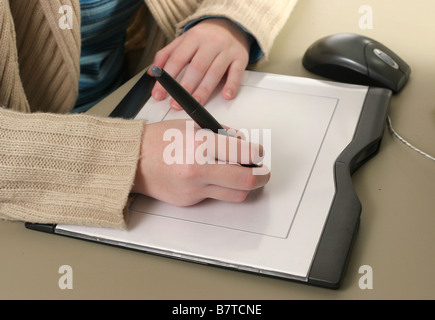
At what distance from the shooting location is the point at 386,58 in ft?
2.46

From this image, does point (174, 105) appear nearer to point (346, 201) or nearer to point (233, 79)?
point (233, 79)

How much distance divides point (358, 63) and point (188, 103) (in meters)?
0.27

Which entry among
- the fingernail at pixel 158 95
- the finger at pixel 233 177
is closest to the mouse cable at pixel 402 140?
the finger at pixel 233 177

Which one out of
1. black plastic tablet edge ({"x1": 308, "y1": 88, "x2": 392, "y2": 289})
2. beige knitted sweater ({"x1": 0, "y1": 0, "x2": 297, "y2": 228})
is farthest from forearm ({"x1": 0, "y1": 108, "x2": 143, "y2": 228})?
black plastic tablet edge ({"x1": 308, "y1": 88, "x2": 392, "y2": 289})

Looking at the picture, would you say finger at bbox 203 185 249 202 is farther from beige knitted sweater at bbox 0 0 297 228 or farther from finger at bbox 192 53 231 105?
finger at bbox 192 53 231 105

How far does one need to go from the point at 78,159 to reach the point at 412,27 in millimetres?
571

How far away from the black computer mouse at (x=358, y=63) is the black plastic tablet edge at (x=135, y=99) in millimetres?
233

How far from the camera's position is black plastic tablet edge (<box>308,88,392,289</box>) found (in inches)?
19.7

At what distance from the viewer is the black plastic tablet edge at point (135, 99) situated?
0.72m

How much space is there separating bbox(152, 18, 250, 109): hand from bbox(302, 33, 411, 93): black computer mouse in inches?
4.4

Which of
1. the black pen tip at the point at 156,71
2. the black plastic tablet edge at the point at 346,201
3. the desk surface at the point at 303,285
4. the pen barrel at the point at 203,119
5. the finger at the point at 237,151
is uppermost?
the black pen tip at the point at 156,71

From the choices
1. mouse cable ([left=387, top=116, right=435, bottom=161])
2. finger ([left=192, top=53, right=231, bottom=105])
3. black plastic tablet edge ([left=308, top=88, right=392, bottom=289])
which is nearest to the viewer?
black plastic tablet edge ([left=308, top=88, right=392, bottom=289])

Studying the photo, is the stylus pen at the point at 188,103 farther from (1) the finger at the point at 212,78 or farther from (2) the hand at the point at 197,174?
(1) the finger at the point at 212,78
